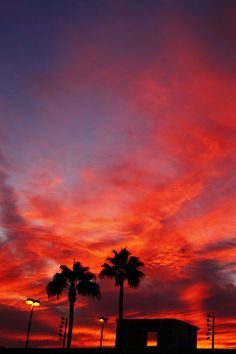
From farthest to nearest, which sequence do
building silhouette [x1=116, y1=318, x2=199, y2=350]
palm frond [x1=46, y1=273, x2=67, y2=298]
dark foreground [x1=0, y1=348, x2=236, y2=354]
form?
building silhouette [x1=116, y1=318, x2=199, y2=350]
palm frond [x1=46, y1=273, x2=67, y2=298]
dark foreground [x1=0, y1=348, x2=236, y2=354]

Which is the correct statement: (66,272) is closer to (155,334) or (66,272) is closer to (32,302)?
(32,302)

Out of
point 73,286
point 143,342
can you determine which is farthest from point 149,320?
point 73,286

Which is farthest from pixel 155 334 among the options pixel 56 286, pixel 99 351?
pixel 56 286

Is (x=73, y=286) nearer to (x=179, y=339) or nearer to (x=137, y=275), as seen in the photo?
(x=137, y=275)

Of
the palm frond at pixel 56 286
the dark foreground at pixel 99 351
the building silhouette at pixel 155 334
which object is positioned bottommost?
the dark foreground at pixel 99 351

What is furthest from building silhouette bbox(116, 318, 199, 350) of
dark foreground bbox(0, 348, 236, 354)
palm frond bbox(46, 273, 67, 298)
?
palm frond bbox(46, 273, 67, 298)

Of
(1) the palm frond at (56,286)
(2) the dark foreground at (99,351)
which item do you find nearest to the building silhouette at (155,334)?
(2) the dark foreground at (99,351)

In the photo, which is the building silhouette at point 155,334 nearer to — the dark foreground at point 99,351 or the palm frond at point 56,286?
the dark foreground at point 99,351

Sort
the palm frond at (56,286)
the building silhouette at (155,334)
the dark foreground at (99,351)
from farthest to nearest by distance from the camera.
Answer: the building silhouette at (155,334) → the palm frond at (56,286) → the dark foreground at (99,351)

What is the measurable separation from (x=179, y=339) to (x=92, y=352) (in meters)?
11.3

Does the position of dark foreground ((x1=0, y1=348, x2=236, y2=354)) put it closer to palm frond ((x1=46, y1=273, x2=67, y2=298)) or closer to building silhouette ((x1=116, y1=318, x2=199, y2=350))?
building silhouette ((x1=116, y1=318, x2=199, y2=350))

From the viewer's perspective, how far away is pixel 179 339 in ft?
171

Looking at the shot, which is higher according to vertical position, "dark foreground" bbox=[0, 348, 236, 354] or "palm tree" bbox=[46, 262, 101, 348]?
"palm tree" bbox=[46, 262, 101, 348]

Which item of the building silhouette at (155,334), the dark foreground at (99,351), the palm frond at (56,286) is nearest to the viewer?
the dark foreground at (99,351)
